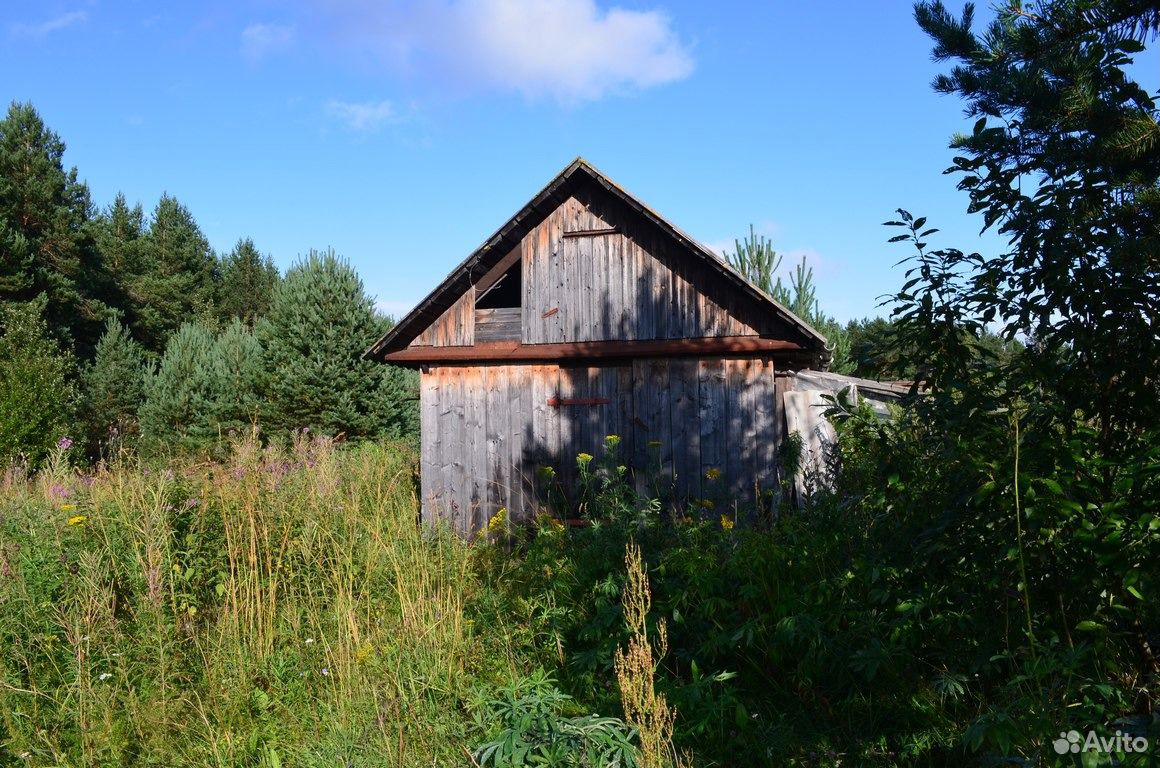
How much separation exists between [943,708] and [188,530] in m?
4.54

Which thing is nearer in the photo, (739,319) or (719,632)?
(719,632)

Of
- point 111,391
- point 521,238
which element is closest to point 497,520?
point 521,238

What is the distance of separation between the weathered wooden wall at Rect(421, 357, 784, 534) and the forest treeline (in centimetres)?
361

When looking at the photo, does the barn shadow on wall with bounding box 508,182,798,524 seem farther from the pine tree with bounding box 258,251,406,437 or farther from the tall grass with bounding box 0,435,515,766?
the pine tree with bounding box 258,251,406,437

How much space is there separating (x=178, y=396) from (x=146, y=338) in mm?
15187

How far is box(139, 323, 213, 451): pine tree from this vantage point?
20.5 m

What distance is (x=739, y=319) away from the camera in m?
8.55

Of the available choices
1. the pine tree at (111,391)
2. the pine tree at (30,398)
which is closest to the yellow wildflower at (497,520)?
the pine tree at (30,398)

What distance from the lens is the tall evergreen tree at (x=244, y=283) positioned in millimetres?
40094

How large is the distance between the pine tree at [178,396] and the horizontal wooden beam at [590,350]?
12.6m

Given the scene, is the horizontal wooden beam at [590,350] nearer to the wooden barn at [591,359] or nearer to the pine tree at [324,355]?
the wooden barn at [591,359]

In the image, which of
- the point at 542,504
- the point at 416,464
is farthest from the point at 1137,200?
the point at 416,464

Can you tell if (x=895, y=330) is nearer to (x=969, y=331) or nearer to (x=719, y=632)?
(x=969, y=331)

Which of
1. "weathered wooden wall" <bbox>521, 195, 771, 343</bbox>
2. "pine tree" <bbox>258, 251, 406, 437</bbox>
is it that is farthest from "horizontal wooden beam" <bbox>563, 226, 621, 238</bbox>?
"pine tree" <bbox>258, 251, 406, 437</bbox>
